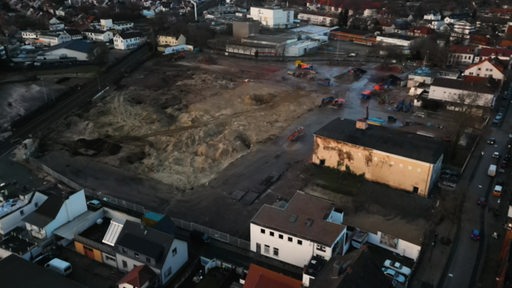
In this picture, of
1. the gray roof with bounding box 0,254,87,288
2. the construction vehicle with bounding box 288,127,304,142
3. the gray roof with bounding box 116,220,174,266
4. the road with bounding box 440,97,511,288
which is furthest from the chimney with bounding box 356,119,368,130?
the gray roof with bounding box 0,254,87,288

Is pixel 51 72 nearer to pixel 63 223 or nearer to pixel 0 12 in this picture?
pixel 63 223

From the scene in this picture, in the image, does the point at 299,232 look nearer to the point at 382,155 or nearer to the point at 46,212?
the point at 382,155

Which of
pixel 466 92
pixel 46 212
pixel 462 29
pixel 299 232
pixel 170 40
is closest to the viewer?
pixel 299 232

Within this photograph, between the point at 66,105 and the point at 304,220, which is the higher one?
the point at 304,220

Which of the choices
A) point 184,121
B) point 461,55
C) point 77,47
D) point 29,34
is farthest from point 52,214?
point 29,34

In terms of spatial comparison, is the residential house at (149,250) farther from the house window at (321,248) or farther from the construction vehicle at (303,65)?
the construction vehicle at (303,65)
